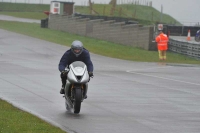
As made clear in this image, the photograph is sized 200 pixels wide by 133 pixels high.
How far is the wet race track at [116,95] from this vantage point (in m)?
→ 12.4

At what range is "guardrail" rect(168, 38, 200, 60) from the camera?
37375mm

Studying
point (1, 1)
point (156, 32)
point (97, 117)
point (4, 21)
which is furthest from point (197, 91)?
point (1, 1)

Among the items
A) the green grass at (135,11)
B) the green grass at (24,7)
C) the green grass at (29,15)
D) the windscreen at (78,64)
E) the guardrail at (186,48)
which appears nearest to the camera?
the windscreen at (78,64)

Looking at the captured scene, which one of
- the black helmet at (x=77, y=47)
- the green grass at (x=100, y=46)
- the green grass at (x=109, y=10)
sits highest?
the black helmet at (x=77, y=47)

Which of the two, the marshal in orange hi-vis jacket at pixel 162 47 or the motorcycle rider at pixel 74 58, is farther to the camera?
the marshal in orange hi-vis jacket at pixel 162 47

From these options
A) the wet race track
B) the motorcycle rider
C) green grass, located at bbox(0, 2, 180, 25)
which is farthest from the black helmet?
green grass, located at bbox(0, 2, 180, 25)

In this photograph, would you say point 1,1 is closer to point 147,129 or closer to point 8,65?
point 8,65

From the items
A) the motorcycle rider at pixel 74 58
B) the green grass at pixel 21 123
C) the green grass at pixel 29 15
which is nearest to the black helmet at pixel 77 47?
the motorcycle rider at pixel 74 58

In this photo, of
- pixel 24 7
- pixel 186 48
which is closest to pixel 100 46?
pixel 186 48

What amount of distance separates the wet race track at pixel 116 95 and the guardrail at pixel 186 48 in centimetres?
607

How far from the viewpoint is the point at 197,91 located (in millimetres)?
19547

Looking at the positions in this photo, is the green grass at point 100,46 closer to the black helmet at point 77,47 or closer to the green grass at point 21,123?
the black helmet at point 77,47

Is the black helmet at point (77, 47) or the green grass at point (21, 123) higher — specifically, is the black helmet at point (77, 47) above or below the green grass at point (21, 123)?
above

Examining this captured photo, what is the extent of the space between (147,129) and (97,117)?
63.4 inches
